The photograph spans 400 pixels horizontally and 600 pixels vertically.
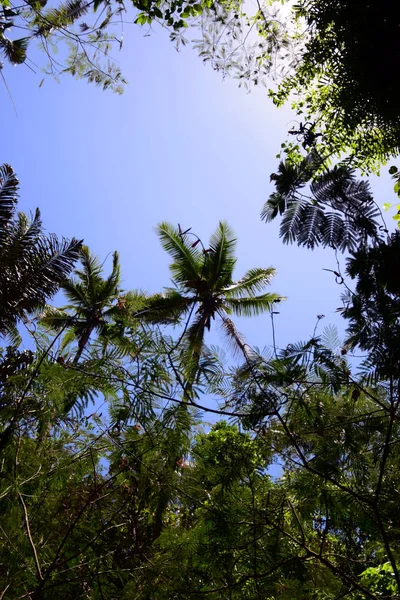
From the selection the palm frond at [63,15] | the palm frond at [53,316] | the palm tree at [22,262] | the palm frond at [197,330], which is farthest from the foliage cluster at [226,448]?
the palm frond at [53,316]

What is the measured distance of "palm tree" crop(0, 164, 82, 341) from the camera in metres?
5.99

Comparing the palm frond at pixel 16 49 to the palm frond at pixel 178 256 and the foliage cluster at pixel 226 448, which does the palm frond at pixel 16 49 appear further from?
the palm frond at pixel 178 256

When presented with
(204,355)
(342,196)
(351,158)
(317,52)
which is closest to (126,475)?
(204,355)

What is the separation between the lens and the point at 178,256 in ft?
44.6

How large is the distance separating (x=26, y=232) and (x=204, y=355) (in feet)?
17.8

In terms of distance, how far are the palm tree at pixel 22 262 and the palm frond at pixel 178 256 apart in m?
6.42

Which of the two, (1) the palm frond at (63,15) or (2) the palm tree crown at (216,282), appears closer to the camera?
(1) the palm frond at (63,15)

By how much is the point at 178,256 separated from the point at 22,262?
7499 mm

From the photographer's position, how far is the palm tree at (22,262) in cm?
599

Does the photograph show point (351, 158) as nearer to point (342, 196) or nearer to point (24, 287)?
point (342, 196)

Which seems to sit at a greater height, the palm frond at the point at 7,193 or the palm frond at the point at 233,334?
the palm frond at the point at 233,334

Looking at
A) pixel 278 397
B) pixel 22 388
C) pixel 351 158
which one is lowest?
pixel 22 388

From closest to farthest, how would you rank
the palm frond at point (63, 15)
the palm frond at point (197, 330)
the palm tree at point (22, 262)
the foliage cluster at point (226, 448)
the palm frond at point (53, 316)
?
1. the foliage cluster at point (226, 448)
2. the palm frond at point (63, 15)
3. the palm tree at point (22, 262)
4. the palm frond at point (197, 330)
5. the palm frond at point (53, 316)

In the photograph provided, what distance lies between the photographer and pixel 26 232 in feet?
23.5
